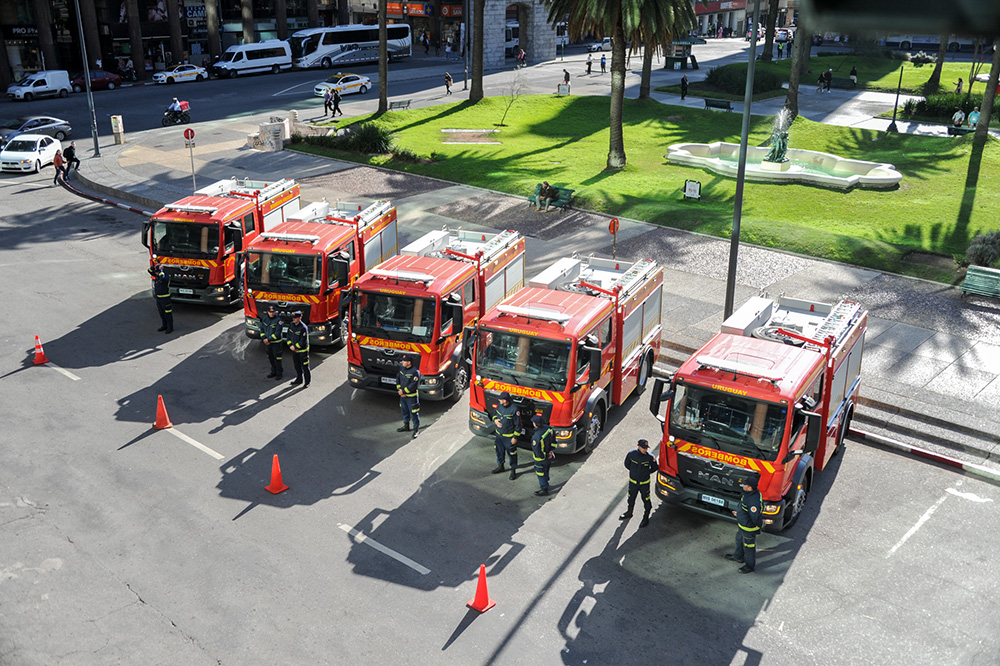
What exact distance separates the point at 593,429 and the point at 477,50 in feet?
115

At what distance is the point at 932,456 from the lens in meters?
15.1

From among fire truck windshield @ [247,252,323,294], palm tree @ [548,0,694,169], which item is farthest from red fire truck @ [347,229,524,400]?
palm tree @ [548,0,694,169]

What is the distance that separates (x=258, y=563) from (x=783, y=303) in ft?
32.5

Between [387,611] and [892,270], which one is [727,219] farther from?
[387,611]

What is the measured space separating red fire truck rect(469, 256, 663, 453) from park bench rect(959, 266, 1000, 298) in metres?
10.3

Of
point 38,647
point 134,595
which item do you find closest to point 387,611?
point 134,595

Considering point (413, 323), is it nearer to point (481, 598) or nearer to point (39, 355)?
point (481, 598)

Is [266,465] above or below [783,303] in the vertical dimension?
below

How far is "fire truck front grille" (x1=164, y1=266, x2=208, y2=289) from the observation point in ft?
69.6

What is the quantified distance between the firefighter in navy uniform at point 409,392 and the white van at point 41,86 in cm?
4992

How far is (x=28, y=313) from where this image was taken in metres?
21.6

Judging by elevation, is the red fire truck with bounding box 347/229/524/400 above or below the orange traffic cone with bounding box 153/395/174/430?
above

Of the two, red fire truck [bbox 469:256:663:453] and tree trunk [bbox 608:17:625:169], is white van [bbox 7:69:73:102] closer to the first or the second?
tree trunk [bbox 608:17:625:169]

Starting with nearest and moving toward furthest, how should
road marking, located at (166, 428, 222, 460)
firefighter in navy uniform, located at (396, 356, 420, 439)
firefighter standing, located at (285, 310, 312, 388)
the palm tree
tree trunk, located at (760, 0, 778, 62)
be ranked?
road marking, located at (166, 428, 222, 460) < firefighter in navy uniform, located at (396, 356, 420, 439) < firefighter standing, located at (285, 310, 312, 388) < the palm tree < tree trunk, located at (760, 0, 778, 62)
